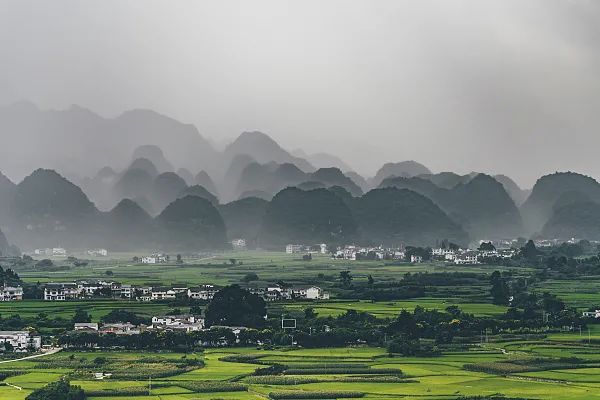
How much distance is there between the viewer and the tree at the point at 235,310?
31.3 metres

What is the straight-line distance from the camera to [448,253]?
62.5 metres

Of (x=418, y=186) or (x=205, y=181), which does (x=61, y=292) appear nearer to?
(x=418, y=186)

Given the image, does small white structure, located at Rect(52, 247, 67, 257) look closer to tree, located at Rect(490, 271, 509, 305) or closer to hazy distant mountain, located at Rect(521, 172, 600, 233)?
hazy distant mountain, located at Rect(521, 172, 600, 233)

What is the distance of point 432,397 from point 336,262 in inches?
1576

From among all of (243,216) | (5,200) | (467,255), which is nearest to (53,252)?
(5,200)

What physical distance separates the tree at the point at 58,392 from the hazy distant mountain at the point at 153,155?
107507 millimetres

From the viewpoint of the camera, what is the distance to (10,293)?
1526 inches

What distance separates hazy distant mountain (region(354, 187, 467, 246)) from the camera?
82.3 m

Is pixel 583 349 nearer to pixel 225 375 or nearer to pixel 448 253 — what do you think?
pixel 225 375

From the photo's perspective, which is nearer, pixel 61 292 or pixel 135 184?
pixel 61 292

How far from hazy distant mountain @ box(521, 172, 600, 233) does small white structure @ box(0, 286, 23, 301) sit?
65.1 m

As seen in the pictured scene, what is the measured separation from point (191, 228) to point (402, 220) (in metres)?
15.6

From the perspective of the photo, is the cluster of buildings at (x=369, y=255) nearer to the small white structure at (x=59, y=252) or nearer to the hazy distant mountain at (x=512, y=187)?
the small white structure at (x=59, y=252)

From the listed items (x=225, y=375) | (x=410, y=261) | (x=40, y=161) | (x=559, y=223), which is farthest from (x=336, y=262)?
(x=40, y=161)
